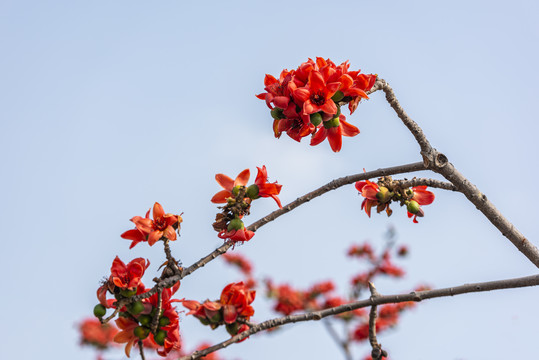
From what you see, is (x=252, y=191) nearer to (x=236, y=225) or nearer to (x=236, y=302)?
(x=236, y=225)

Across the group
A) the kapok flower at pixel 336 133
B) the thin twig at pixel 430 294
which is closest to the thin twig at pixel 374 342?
the thin twig at pixel 430 294

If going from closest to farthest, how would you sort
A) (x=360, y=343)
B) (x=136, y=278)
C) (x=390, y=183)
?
1. (x=136, y=278)
2. (x=390, y=183)
3. (x=360, y=343)

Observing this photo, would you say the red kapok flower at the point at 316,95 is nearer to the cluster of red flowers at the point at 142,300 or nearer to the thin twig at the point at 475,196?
the thin twig at the point at 475,196

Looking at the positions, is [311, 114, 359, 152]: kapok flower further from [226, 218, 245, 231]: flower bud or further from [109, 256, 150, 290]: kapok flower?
[109, 256, 150, 290]: kapok flower

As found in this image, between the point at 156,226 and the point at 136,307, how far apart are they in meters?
0.35

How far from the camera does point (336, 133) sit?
94.6 inches

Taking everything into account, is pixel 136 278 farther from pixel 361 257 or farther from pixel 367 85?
pixel 361 257

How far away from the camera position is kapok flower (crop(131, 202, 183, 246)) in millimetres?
2240

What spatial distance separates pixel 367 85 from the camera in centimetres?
229

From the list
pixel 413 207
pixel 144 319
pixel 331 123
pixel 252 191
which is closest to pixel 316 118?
pixel 331 123

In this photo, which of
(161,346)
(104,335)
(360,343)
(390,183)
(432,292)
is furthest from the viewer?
(104,335)


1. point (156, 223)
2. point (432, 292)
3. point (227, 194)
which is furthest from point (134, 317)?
point (432, 292)

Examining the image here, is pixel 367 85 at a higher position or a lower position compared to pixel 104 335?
lower

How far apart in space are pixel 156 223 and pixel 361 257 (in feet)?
25.5
